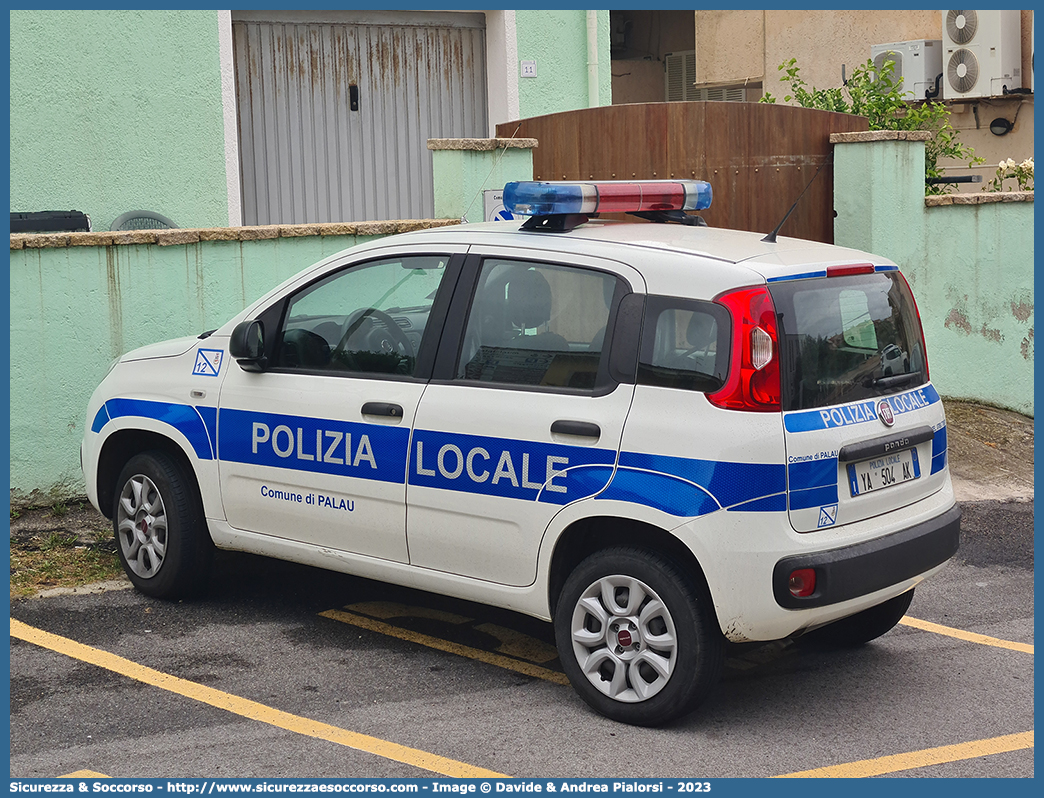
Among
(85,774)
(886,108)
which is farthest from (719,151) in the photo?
(85,774)

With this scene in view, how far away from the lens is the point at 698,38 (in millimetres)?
18688

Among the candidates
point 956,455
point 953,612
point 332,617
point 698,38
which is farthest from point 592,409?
point 698,38

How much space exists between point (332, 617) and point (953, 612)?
301cm

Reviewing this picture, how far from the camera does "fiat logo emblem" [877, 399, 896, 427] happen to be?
455 cm

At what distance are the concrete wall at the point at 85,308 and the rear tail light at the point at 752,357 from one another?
4299mm

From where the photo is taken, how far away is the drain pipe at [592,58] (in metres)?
10.8

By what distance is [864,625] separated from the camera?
5379 millimetres

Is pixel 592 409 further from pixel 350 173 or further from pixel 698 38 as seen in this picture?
pixel 698 38

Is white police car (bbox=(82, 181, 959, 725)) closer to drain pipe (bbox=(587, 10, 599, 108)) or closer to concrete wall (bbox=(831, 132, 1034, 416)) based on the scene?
concrete wall (bbox=(831, 132, 1034, 416))

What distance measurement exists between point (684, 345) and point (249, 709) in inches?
84.9

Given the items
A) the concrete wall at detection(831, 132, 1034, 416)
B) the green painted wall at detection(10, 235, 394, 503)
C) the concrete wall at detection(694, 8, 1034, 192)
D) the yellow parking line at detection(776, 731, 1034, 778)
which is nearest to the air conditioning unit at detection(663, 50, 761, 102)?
the concrete wall at detection(694, 8, 1034, 192)

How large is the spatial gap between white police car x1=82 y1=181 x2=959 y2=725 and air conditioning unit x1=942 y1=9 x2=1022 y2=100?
10675 millimetres

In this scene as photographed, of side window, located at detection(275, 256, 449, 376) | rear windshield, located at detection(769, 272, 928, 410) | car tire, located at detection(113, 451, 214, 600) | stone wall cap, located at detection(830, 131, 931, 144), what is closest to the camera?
rear windshield, located at detection(769, 272, 928, 410)

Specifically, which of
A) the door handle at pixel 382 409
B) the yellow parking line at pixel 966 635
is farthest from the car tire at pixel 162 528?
the yellow parking line at pixel 966 635
